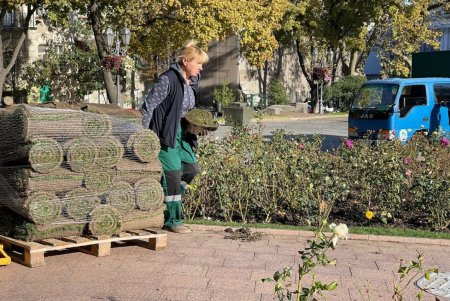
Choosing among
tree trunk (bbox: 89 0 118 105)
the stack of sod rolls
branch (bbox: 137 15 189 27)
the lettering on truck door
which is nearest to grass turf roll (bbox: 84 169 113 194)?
the stack of sod rolls

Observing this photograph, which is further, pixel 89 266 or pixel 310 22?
pixel 310 22

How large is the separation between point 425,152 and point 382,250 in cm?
290

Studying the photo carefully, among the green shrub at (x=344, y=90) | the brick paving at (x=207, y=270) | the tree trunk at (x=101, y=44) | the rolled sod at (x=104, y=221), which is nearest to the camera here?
the brick paving at (x=207, y=270)

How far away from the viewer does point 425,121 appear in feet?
50.3

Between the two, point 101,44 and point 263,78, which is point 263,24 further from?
point 263,78

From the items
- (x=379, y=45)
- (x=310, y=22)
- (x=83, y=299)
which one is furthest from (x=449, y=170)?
(x=379, y=45)

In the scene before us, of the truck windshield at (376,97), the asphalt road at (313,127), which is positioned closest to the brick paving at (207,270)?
the truck windshield at (376,97)

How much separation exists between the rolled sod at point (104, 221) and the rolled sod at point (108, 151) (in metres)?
0.39

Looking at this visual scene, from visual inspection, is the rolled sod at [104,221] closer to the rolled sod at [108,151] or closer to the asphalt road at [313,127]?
the rolled sod at [108,151]

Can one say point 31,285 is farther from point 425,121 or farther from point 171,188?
point 425,121

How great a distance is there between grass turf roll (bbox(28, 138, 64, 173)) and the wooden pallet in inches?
24.8

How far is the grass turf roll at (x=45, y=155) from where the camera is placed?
17.3ft

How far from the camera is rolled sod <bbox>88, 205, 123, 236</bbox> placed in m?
5.66

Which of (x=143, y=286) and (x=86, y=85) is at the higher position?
(x=86, y=85)
